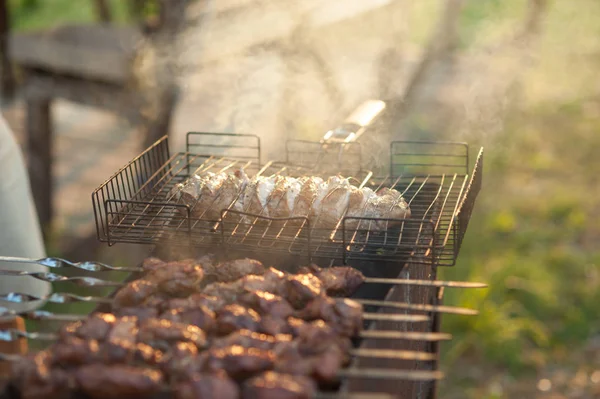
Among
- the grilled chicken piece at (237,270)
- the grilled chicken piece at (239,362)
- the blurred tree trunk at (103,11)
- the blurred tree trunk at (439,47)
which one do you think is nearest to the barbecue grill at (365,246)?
the grilled chicken piece at (237,270)

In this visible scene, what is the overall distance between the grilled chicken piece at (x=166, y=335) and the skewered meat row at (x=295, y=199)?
103 centimetres

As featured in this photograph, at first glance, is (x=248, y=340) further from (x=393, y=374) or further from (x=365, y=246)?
(x=365, y=246)

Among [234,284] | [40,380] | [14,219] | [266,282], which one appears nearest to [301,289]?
[266,282]

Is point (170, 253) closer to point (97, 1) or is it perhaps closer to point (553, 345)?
point (553, 345)

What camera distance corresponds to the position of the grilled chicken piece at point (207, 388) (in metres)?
2.38

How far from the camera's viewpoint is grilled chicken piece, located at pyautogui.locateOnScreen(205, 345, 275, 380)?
2531mm

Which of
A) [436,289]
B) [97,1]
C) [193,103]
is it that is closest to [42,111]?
[193,103]

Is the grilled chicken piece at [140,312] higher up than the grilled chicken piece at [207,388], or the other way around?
the grilled chicken piece at [140,312]

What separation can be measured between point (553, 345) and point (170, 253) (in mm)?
4979

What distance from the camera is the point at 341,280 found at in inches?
125

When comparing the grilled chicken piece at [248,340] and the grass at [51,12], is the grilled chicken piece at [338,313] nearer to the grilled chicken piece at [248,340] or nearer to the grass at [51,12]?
the grilled chicken piece at [248,340]

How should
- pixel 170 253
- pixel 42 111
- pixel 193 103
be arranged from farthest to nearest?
pixel 193 103 < pixel 42 111 < pixel 170 253

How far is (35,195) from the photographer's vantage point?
9039 mm

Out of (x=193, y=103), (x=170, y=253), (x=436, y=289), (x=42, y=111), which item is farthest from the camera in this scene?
(x=193, y=103)
